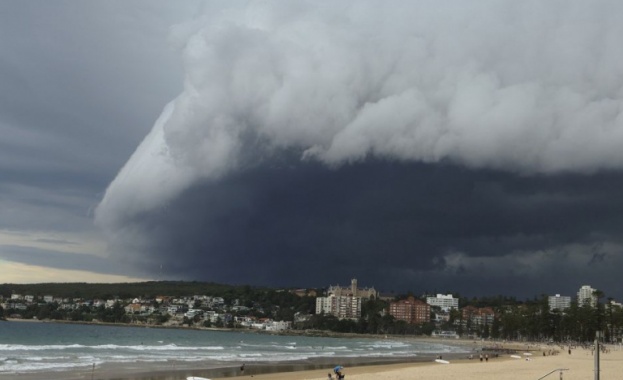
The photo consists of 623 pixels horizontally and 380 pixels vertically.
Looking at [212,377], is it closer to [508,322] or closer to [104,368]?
[104,368]

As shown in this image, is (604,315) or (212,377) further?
(604,315)

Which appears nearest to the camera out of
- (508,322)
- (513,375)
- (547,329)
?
(513,375)

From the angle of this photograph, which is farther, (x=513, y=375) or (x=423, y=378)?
(x=513, y=375)

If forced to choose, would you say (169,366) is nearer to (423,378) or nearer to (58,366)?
(58,366)

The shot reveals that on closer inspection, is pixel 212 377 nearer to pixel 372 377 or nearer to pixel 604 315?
pixel 372 377

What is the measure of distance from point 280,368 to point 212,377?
Result: 11.7 meters

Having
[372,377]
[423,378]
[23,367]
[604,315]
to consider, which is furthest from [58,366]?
[604,315]

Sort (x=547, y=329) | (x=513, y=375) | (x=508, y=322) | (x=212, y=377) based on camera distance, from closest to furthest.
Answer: (x=212, y=377) < (x=513, y=375) < (x=547, y=329) < (x=508, y=322)

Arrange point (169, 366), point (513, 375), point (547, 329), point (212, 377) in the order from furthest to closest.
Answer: point (547, 329) → point (169, 366) → point (513, 375) → point (212, 377)

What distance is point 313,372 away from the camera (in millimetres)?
46031

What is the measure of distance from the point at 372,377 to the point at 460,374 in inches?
312

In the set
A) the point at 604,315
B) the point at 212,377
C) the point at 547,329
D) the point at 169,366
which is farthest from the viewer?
the point at 547,329

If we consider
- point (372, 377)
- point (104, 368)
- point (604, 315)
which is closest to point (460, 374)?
point (372, 377)

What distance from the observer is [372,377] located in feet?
132
